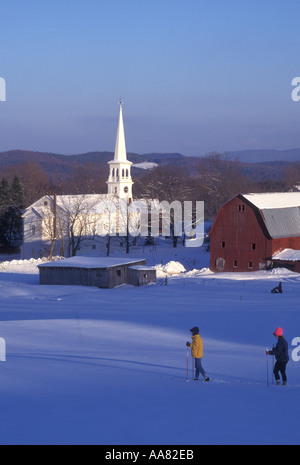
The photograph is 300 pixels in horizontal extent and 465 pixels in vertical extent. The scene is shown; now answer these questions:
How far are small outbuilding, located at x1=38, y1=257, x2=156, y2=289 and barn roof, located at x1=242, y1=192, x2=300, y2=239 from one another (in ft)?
34.0

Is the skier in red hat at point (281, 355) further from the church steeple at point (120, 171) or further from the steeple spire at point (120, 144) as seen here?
the steeple spire at point (120, 144)

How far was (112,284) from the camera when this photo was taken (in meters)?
37.5

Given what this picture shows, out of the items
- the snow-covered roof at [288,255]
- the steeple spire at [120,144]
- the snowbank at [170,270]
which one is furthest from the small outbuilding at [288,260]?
the steeple spire at [120,144]

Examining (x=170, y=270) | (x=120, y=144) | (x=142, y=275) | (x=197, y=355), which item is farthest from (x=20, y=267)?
(x=197, y=355)

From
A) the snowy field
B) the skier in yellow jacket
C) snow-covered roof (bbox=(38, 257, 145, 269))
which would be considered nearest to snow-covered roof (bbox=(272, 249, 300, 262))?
snow-covered roof (bbox=(38, 257, 145, 269))

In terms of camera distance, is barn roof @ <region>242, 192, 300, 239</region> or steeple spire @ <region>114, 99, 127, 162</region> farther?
steeple spire @ <region>114, 99, 127, 162</region>

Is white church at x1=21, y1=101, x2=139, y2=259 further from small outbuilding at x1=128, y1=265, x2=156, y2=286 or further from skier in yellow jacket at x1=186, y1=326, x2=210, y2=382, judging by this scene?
skier in yellow jacket at x1=186, y1=326, x2=210, y2=382

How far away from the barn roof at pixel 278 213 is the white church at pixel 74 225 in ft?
66.8

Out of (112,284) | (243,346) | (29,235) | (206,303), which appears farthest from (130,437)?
(29,235)

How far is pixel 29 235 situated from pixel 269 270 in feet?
102

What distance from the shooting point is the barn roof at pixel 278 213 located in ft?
143

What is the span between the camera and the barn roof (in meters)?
43.6
